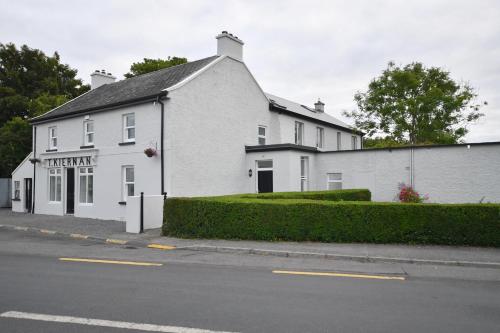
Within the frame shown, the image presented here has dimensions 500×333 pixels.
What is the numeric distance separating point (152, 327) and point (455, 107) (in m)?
30.1

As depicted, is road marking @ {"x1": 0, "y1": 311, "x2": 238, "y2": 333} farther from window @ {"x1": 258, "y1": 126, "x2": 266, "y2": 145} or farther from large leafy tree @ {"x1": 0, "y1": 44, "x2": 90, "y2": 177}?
large leafy tree @ {"x1": 0, "y1": 44, "x2": 90, "y2": 177}

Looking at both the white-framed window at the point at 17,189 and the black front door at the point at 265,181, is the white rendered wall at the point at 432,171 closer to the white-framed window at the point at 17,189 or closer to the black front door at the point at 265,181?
the black front door at the point at 265,181

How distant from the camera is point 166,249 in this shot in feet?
37.4

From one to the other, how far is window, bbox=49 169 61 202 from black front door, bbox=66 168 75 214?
113 cm

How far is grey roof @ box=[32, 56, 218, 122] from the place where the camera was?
1956cm

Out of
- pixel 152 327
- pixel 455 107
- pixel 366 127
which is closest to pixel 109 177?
pixel 152 327

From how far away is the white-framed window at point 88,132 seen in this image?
21.6 metres

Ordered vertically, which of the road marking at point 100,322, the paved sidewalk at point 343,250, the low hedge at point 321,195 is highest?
the low hedge at point 321,195

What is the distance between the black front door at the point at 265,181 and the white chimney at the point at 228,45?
687 centimetres

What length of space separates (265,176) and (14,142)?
22626 millimetres

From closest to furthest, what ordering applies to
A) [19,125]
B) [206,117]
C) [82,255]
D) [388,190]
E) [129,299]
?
[129,299]
[82,255]
[206,117]
[388,190]
[19,125]

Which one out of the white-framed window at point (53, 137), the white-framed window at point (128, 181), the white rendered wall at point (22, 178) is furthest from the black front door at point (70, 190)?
the white rendered wall at point (22, 178)

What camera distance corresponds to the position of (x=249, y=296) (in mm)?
6039

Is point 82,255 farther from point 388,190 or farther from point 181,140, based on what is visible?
point 388,190
